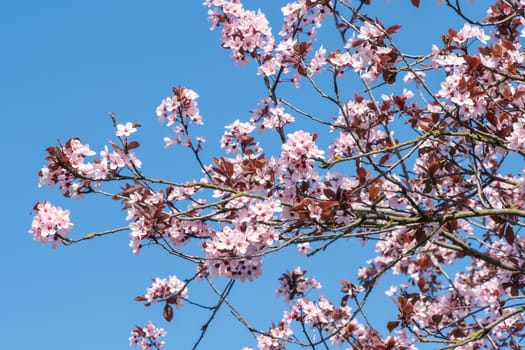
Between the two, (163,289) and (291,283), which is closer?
(163,289)

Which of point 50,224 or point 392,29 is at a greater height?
point 392,29

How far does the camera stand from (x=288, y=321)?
6828 millimetres

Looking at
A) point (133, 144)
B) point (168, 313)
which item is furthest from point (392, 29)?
point (168, 313)

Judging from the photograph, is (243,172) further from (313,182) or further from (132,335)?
(132,335)

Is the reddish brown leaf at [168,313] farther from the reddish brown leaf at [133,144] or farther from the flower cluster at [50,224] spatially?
the reddish brown leaf at [133,144]

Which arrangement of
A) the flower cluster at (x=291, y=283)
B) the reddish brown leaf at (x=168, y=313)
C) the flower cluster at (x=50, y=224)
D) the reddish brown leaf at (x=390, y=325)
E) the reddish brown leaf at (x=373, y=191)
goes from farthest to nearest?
the flower cluster at (x=291, y=283) < the reddish brown leaf at (x=390, y=325) < the reddish brown leaf at (x=168, y=313) < the flower cluster at (x=50, y=224) < the reddish brown leaf at (x=373, y=191)

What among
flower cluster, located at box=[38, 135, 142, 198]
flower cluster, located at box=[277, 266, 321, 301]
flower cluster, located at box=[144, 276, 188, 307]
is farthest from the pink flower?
flower cluster, located at box=[277, 266, 321, 301]

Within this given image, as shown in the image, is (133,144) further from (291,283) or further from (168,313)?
(291,283)

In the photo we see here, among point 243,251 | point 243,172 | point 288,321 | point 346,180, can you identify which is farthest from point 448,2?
point 288,321

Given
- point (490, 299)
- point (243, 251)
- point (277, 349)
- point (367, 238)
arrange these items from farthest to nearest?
point (490, 299) → point (277, 349) → point (367, 238) → point (243, 251)

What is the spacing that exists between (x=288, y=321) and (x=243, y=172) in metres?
2.77

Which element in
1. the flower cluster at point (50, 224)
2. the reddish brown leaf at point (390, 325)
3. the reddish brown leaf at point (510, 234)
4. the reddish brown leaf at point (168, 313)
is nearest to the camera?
the flower cluster at point (50, 224)

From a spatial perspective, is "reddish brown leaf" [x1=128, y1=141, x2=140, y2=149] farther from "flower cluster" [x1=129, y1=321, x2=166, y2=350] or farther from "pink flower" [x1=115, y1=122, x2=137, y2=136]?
"flower cluster" [x1=129, y1=321, x2=166, y2=350]

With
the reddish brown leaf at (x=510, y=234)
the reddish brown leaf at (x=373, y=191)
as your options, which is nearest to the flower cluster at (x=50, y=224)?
the reddish brown leaf at (x=373, y=191)
